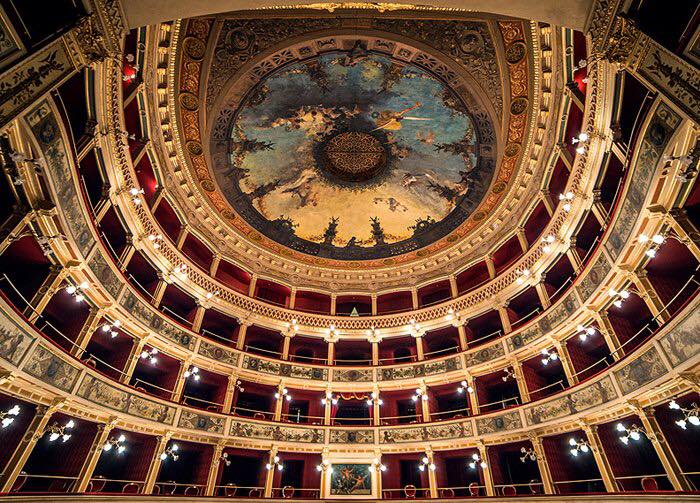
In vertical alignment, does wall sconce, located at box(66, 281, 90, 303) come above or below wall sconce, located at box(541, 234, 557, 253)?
below

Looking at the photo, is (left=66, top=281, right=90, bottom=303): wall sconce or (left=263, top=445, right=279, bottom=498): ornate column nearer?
(left=66, top=281, right=90, bottom=303): wall sconce

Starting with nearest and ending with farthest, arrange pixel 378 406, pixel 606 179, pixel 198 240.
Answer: pixel 606 179
pixel 378 406
pixel 198 240

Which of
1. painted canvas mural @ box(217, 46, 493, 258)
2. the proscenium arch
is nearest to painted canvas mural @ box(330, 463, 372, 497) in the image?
painted canvas mural @ box(217, 46, 493, 258)

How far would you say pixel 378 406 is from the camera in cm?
1806

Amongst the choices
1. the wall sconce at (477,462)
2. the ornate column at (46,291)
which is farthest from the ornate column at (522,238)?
the ornate column at (46,291)

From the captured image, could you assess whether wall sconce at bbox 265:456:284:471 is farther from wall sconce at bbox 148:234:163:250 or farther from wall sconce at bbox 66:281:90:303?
wall sconce at bbox 148:234:163:250

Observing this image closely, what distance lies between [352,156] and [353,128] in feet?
4.96

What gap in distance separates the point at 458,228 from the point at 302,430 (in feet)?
43.2

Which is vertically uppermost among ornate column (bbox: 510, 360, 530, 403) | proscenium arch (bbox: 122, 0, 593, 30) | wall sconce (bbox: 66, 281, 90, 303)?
proscenium arch (bbox: 122, 0, 593, 30)

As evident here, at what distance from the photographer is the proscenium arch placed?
19.3 feet

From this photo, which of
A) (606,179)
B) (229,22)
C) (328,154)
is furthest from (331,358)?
(229,22)

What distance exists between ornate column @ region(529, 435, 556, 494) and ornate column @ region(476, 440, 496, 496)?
74.2 inches

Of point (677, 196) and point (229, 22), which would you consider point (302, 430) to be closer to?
point (677, 196)

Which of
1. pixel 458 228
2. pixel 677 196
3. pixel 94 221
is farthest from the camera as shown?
pixel 458 228
